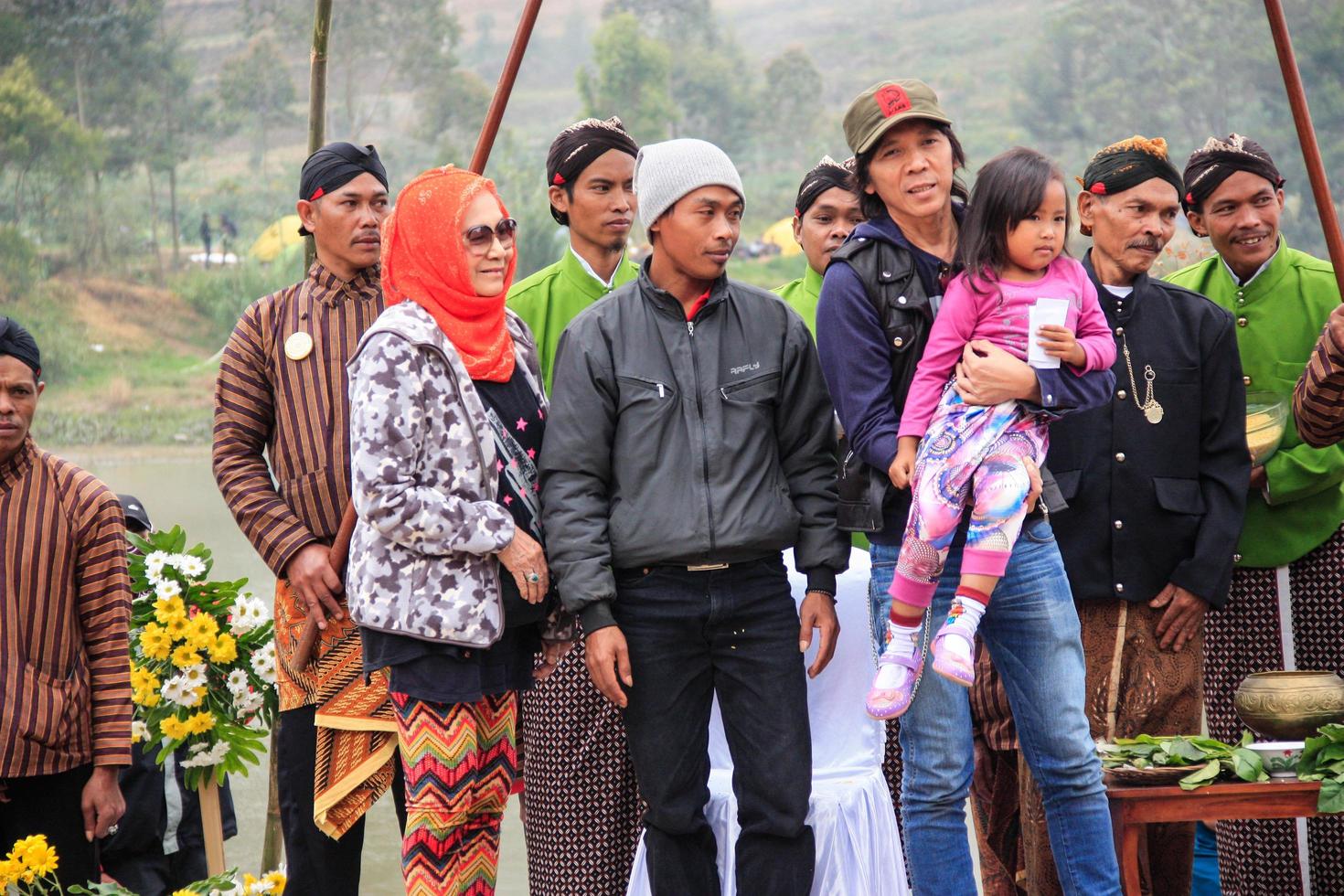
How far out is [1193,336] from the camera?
3.65 meters

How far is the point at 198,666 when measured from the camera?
3963 millimetres

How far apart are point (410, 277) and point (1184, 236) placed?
12987 millimetres

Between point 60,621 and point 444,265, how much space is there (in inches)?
52.1

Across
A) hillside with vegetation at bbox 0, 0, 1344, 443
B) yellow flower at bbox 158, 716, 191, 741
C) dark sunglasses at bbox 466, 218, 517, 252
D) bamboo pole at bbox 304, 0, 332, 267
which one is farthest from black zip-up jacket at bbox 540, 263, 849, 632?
hillside with vegetation at bbox 0, 0, 1344, 443

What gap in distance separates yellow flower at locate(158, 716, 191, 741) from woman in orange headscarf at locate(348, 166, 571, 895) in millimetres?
1124

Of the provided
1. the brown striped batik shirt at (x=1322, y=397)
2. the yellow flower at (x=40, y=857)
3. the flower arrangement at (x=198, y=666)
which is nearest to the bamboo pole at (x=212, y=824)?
the flower arrangement at (x=198, y=666)

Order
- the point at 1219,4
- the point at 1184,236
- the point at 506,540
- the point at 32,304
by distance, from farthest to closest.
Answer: the point at 1219,4
the point at 32,304
the point at 1184,236
the point at 506,540

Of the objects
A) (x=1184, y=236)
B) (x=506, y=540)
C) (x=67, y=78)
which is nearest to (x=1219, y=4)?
(x=1184, y=236)

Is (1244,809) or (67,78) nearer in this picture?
(1244,809)

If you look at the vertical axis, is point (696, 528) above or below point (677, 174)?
below

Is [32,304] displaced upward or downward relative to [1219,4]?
downward

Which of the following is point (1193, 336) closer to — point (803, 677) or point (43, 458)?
point (803, 677)

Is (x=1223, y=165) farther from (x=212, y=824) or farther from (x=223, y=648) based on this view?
(x=212, y=824)

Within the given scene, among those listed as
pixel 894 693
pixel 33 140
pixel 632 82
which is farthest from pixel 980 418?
pixel 632 82
